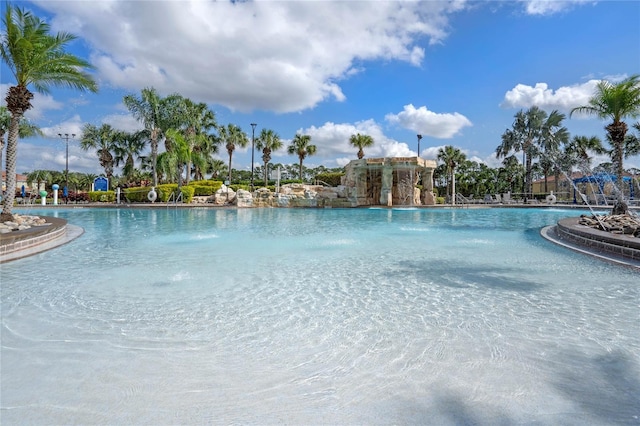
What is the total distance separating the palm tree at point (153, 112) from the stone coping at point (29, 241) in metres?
25.1

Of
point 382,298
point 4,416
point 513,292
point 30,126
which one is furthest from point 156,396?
point 30,126

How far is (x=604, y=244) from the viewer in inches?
336

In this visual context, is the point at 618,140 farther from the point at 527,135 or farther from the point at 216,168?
the point at 216,168

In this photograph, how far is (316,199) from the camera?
3181 centimetres

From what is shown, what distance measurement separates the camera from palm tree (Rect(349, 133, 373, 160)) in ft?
148

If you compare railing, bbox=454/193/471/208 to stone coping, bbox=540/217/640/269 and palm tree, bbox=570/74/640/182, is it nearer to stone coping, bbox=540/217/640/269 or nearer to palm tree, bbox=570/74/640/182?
palm tree, bbox=570/74/640/182

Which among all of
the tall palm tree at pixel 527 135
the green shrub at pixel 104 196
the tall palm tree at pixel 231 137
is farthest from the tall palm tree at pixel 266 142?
the tall palm tree at pixel 527 135

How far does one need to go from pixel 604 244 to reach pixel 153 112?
1467 inches

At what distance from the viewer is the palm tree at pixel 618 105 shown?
13.1 metres

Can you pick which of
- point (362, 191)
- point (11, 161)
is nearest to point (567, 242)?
point (11, 161)

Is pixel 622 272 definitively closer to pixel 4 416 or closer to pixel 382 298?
pixel 382 298

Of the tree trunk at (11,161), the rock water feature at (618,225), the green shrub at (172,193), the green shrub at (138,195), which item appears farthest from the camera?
the green shrub at (138,195)

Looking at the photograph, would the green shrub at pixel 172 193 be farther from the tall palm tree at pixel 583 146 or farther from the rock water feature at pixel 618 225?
the tall palm tree at pixel 583 146

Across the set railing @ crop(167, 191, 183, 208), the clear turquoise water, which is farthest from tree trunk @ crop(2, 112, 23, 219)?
railing @ crop(167, 191, 183, 208)
